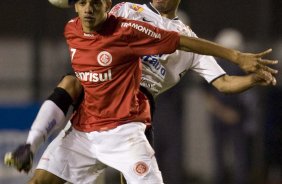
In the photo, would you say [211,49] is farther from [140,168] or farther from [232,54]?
[140,168]

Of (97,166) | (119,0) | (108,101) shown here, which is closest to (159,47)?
(108,101)

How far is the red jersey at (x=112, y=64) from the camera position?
211 inches

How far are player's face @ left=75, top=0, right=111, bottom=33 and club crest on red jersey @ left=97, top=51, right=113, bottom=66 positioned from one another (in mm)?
134

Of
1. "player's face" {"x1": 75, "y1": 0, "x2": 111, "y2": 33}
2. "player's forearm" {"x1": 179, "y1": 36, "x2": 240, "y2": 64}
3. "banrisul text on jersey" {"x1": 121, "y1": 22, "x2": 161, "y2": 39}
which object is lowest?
"player's forearm" {"x1": 179, "y1": 36, "x2": 240, "y2": 64}

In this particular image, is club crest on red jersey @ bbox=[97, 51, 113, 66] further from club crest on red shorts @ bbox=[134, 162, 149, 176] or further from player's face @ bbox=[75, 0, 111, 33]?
club crest on red shorts @ bbox=[134, 162, 149, 176]

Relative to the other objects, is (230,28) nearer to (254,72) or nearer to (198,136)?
(198,136)

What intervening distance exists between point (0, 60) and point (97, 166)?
9.18ft

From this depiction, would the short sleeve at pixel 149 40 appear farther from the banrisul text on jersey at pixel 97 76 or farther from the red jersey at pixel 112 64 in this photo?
the banrisul text on jersey at pixel 97 76

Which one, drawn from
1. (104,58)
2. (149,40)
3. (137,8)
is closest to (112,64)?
(104,58)

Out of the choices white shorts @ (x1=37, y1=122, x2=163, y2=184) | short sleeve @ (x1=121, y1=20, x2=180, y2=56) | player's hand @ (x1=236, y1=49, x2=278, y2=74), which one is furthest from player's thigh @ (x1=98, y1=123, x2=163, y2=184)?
player's hand @ (x1=236, y1=49, x2=278, y2=74)

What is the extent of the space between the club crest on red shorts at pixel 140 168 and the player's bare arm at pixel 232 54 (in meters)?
0.62

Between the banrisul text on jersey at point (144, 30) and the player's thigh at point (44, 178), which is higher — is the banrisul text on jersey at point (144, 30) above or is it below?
above

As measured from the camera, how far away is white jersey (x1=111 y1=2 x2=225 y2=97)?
5930 mm

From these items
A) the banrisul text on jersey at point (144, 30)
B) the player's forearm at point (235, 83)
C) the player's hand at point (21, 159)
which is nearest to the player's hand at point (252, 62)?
the player's forearm at point (235, 83)
